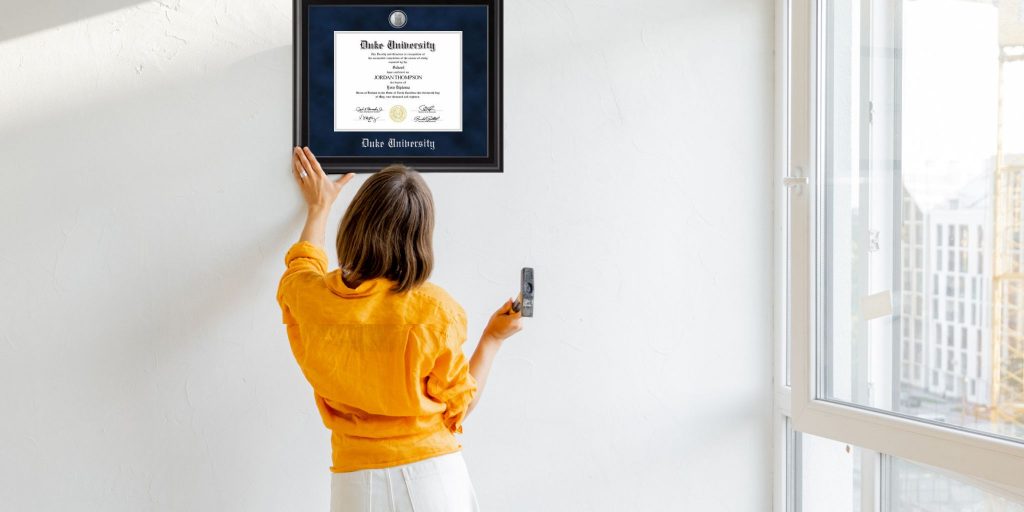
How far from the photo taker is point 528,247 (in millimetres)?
1917

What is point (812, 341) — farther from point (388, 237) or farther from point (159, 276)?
point (159, 276)

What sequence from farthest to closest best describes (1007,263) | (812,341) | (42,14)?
(42,14) < (812,341) < (1007,263)

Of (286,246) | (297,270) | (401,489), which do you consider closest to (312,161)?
(286,246)

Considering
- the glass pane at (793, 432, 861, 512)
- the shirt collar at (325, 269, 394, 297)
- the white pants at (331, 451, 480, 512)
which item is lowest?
the glass pane at (793, 432, 861, 512)

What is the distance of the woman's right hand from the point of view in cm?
166

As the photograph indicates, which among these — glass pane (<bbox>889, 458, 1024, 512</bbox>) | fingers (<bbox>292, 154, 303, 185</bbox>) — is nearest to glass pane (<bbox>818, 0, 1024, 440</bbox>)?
glass pane (<bbox>889, 458, 1024, 512</bbox>)

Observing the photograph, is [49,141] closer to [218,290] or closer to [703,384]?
[218,290]

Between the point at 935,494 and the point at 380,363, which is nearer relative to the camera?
the point at 380,363

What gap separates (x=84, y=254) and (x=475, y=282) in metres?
0.91

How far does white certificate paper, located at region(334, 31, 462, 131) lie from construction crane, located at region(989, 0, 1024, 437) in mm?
1109

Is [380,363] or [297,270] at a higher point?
[297,270]

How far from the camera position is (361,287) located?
1436 mm

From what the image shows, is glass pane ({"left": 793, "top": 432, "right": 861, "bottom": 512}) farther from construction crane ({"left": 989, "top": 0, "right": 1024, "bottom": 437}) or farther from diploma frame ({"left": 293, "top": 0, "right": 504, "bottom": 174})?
diploma frame ({"left": 293, "top": 0, "right": 504, "bottom": 174})

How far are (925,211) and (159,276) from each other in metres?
1.63
